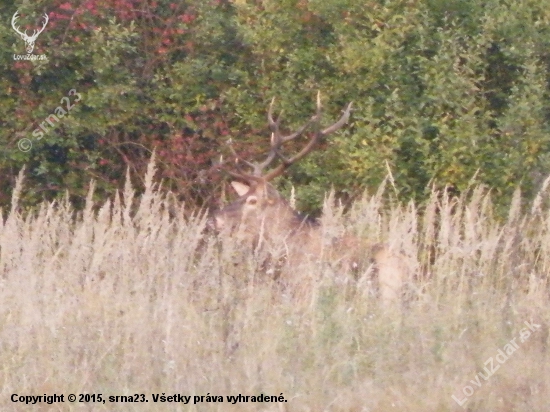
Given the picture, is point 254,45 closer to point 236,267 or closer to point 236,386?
point 236,267

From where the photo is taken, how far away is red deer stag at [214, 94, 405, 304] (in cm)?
859

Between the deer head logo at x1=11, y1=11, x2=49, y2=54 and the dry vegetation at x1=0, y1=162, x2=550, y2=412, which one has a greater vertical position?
the deer head logo at x1=11, y1=11, x2=49, y2=54

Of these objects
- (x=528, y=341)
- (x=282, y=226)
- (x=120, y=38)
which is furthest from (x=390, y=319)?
(x=120, y=38)

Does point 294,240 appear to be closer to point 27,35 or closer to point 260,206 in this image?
point 260,206

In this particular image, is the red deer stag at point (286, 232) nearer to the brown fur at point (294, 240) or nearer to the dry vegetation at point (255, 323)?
the brown fur at point (294, 240)

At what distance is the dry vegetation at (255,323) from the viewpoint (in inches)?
261

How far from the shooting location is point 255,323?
7.32m

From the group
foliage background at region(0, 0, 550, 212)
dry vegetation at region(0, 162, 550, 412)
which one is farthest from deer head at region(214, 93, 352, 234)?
foliage background at region(0, 0, 550, 212)

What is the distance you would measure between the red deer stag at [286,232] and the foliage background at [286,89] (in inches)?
69.6

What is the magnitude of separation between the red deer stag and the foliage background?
69.6 inches

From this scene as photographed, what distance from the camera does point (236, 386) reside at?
6641 mm

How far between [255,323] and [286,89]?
566 centimetres

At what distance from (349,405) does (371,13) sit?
651cm

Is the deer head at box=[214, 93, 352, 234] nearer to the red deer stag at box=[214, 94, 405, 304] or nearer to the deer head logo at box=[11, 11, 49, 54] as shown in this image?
the red deer stag at box=[214, 94, 405, 304]
